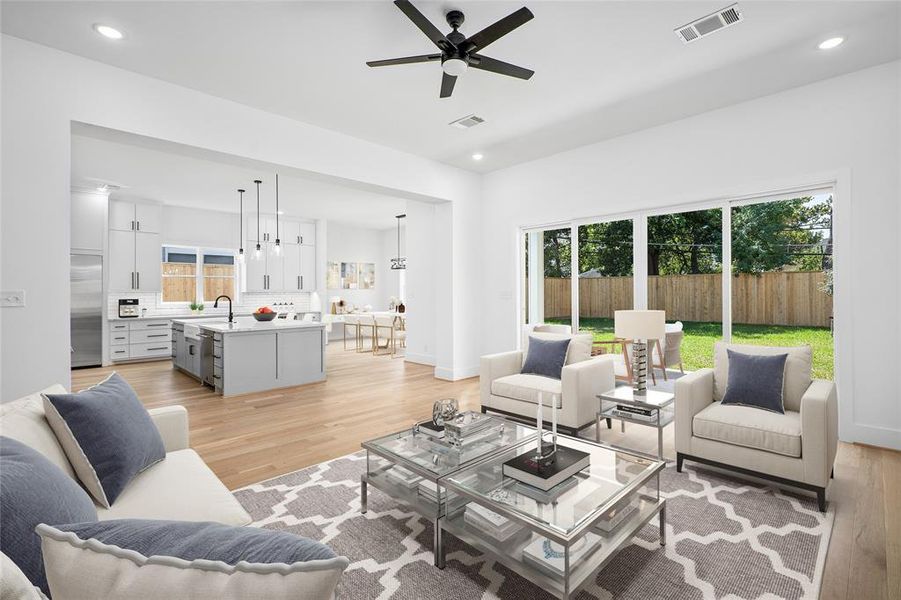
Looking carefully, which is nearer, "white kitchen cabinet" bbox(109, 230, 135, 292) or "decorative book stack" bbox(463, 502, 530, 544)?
"decorative book stack" bbox(463, 502, 530, 544)

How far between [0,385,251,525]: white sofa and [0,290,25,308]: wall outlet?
1.89 metres

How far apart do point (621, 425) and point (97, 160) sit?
707cm

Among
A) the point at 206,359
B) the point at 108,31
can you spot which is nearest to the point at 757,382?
the point at 108,31

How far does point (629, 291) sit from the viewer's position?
4988mm

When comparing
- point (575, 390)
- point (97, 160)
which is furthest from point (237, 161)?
point (575, 390)

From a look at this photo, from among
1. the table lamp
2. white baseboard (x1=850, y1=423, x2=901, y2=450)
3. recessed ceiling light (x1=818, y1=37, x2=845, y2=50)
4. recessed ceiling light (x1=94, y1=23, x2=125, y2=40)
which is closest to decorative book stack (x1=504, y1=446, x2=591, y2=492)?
the table lamp

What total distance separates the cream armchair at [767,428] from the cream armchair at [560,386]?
712 mm

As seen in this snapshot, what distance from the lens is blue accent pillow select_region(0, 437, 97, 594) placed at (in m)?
0.86

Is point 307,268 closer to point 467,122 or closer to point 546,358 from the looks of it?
point 467,122

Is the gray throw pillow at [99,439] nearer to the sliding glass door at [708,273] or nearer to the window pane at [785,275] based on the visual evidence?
the sliding glass door at [708,273]

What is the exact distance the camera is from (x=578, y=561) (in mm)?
1680

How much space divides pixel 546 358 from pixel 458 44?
2.61 metres

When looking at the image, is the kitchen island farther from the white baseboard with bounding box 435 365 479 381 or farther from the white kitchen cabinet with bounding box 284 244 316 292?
the white kitchen cabinet with bounding box 284 244 316 292

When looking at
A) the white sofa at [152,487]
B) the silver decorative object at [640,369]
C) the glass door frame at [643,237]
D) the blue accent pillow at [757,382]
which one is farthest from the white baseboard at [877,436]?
the white sofa at [152,487]
